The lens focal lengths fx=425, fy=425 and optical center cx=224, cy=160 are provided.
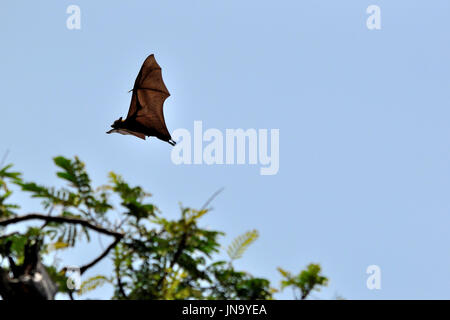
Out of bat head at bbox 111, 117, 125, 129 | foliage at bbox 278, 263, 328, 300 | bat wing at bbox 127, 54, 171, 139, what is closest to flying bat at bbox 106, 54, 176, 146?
bat wing at bbox 127, 54, 171, 139

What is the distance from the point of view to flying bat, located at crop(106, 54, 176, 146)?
8289mm

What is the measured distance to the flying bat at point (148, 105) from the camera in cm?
829

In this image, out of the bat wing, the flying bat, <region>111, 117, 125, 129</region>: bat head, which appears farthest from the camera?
the bat wing

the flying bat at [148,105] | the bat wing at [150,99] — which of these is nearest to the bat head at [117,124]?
the flying bat at [148,105]

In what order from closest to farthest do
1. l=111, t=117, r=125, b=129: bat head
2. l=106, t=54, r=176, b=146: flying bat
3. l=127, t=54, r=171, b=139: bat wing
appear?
l=111, t=117, r=125, b=129: bat head → l=106, t=54, r=176, b=146: flying bat → l=127, t=54, r=171, b=139: bat wing

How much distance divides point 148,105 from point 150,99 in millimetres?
227

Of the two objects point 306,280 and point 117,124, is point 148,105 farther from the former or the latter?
point 306,280

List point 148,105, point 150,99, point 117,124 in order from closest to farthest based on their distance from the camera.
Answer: point 117,124
point 148,105
point 150,99

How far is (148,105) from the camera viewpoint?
8.71 m

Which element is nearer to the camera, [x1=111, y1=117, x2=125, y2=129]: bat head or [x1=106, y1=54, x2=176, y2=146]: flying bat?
[x1=111, y1=117, x2=125, y2=129]: bat head

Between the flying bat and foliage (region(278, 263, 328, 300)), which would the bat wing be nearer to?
the flying bat

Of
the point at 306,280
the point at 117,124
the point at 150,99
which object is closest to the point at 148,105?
the point at 150,99

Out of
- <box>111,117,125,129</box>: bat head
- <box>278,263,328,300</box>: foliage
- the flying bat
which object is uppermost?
the flying bat
